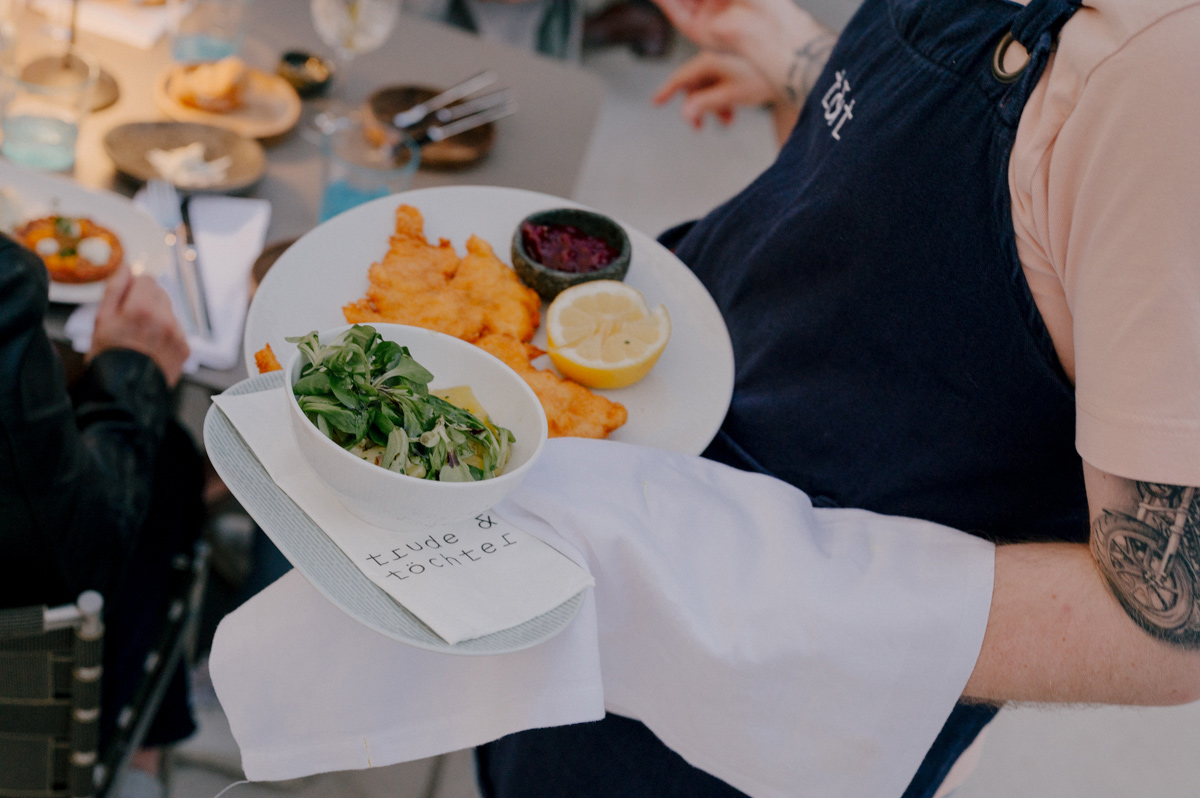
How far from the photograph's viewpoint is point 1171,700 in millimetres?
710

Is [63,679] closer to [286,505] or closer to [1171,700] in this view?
[286,505]

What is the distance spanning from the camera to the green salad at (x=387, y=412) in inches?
26.0

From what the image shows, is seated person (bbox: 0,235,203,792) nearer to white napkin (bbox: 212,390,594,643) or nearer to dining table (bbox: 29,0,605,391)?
dining table (bbox: 29,0,605,391)

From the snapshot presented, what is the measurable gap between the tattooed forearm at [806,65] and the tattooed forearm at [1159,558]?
0.78 metres

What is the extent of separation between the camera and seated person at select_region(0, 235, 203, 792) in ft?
3.43

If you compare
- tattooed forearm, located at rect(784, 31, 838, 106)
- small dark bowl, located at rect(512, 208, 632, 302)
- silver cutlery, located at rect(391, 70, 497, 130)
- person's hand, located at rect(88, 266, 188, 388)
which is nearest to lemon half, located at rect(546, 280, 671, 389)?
small dark bowl, located at rect(512, 208, 632, 302)

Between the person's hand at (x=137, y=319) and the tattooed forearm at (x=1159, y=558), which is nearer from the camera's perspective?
the tattooed forearm at (x=1159, y=558)

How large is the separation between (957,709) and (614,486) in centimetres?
48

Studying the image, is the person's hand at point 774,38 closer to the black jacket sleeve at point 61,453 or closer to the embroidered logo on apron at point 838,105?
the embroidered logo on apron at point 838,105

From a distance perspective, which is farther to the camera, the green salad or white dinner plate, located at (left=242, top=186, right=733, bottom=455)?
white dinner plate, located at (left=242, top=186, right=733, bottom=455)

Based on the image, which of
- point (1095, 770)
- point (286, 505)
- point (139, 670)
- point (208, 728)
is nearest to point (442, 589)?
point (286, 505)

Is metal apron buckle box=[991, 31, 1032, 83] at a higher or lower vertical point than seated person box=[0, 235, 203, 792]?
higher

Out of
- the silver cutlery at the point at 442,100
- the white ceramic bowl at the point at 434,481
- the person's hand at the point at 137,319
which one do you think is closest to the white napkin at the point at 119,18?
the silver cutlery at the point at 442,100

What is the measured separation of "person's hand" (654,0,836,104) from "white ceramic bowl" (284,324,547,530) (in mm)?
761
